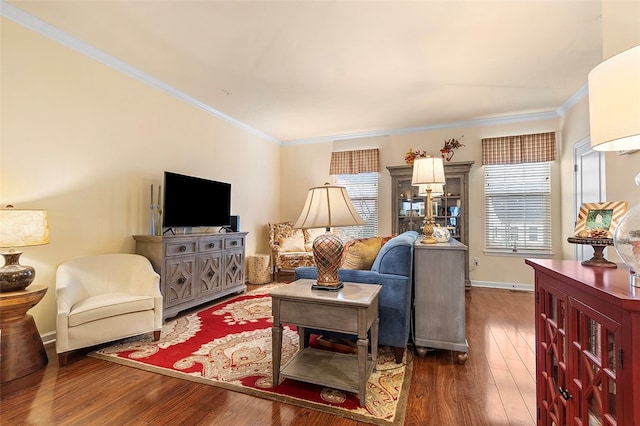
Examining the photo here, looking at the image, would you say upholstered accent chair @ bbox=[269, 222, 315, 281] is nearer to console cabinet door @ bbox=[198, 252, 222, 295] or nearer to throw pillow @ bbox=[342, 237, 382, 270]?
console cabinet door @ bbox=[198, 252, 222, 295]

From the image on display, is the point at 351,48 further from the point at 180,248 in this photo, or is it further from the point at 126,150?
the point at 180,248

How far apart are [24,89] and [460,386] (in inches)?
159

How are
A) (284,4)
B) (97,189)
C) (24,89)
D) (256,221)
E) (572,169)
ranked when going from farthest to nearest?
(256,221), (572,169), (97,189), (24,89), (284,4)

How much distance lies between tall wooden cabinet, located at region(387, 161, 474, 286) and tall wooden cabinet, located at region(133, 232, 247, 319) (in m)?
2.76

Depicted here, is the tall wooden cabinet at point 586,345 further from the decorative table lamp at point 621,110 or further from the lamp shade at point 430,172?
the lamp shade at point 430,172

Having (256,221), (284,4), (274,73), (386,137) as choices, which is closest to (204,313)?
(256,221)

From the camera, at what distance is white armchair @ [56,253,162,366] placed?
222 cm

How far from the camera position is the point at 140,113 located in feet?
11.1

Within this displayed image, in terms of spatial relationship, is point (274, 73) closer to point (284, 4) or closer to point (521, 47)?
point (284, 4)

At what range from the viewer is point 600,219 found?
4.10 ft

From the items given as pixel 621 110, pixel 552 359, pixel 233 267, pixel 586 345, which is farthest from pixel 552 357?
pixel 233 267

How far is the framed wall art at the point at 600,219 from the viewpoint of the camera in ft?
4.01

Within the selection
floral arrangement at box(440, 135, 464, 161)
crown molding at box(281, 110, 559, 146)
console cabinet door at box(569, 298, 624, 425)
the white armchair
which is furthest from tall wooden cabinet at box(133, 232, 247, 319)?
floral arrangement at box(440, 135, 464, 161)

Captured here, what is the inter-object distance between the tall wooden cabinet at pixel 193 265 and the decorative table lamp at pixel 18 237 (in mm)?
992
